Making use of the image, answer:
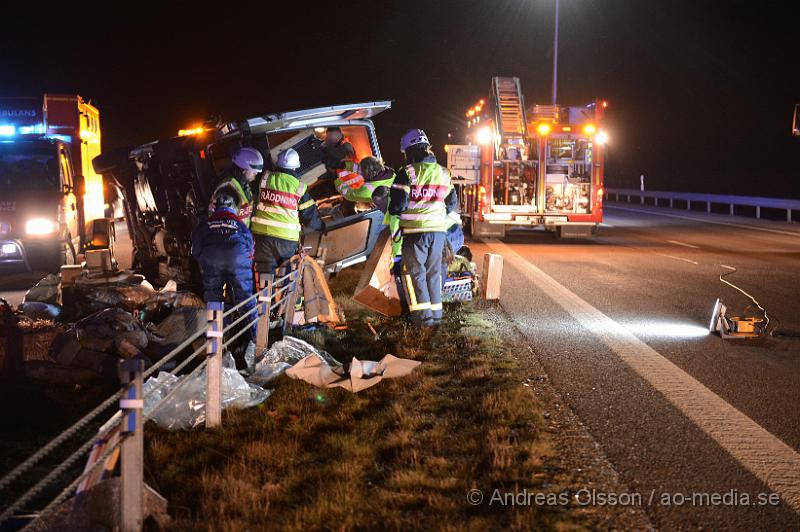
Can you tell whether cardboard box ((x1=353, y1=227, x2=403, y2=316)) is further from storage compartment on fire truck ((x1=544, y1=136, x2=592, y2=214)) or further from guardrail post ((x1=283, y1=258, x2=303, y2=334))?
storage compartment on fire truck ((x1=544, y1=136, x2=592, y2=214))

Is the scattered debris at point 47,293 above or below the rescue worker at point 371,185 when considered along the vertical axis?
below

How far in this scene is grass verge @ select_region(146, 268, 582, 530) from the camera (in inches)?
140

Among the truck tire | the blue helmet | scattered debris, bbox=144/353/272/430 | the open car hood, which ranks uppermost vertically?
the open car hood

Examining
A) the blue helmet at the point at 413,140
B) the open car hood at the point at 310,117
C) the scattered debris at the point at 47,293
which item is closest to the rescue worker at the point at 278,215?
the open car hood at the point at 310,117

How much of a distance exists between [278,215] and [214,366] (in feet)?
9.74

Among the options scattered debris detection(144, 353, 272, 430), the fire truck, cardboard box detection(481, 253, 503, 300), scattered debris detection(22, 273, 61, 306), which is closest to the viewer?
scattered debris detection(144, 353, 272, 430)

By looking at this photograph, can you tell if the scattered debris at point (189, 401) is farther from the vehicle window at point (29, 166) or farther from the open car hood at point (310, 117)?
the vehicle window at point (29, 166)

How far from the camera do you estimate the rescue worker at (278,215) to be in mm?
7504

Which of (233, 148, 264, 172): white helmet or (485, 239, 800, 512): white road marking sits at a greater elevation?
(233, 148, 264, 172): white helmet

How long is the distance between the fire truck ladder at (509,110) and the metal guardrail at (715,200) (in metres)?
13.0

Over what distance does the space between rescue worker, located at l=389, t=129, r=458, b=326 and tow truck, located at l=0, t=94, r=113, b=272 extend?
6405 mm

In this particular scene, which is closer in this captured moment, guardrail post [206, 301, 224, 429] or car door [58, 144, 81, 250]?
guardrail post [206, 301, 224, 429]

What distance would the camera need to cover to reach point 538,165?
17938mm

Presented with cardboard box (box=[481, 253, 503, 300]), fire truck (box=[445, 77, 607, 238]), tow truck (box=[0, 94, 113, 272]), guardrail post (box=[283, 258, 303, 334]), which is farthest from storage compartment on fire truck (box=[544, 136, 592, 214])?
guardrail post (box=[283, 258, 303, 334])
